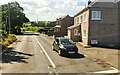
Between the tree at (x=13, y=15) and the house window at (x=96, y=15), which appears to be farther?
the tree at (x=13, y=15)

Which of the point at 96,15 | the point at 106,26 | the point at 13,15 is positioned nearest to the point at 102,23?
the point at 106,26

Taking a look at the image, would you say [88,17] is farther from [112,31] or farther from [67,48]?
[67,48]

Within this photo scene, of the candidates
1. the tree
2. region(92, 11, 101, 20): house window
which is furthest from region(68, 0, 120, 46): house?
the tree

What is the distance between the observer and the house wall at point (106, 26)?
3369cm

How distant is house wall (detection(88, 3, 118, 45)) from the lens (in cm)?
3369

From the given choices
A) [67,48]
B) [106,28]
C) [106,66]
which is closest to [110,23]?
[106,28]

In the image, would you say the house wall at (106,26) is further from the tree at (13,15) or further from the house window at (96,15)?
the tree at (13,15)

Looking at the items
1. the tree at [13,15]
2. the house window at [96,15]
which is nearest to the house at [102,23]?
the house window at [96,15]

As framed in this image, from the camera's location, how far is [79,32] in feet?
133

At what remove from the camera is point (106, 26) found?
34031 millimetres

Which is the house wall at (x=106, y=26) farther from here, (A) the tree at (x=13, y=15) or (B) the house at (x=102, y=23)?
(A) the tree at (x=13, y=15)

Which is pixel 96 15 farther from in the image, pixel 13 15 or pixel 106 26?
pixel 13 15

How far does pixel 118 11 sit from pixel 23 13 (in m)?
56.8

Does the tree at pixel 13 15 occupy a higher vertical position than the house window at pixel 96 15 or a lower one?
higher
